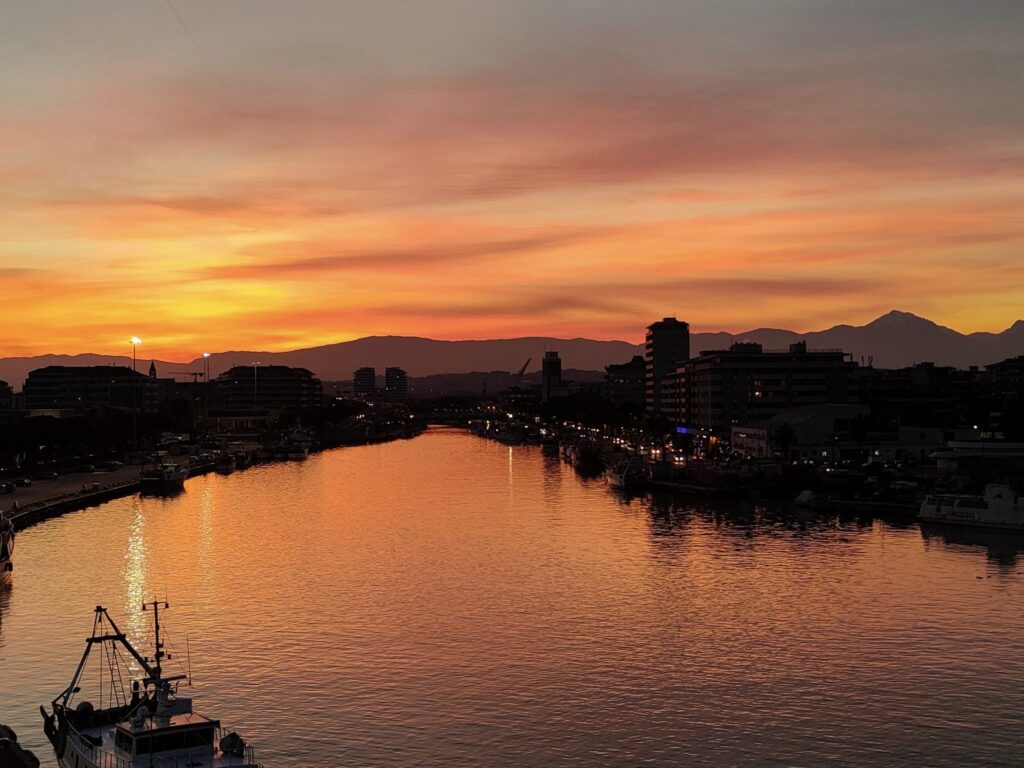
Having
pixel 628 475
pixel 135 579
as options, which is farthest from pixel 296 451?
pixel 135 579

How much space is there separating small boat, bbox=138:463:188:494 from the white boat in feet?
170

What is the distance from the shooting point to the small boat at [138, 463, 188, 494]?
3123 inches

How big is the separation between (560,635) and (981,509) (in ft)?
98.2

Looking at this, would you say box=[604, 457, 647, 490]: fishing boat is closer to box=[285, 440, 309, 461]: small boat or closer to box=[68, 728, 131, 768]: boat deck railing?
box=[285, 440, 309, 461]: small boat

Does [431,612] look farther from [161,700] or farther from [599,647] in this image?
[161,700]

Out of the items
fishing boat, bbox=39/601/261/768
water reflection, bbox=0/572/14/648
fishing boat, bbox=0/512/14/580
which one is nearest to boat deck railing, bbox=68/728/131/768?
fishing boat, bbox=39/601/261/768

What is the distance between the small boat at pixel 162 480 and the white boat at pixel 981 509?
51884mm

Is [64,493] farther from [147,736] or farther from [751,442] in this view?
[147,736]

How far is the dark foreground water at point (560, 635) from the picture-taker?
74.0ft

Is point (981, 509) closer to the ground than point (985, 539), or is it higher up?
higher up

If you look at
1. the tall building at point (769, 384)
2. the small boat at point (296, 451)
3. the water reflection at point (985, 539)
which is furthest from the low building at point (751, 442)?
the small boat at point (296, 451)

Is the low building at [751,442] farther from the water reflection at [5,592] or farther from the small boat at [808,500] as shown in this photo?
the water reflection at [5,592]

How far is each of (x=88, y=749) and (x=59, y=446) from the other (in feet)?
291

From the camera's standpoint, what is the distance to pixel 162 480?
80.7 meters
